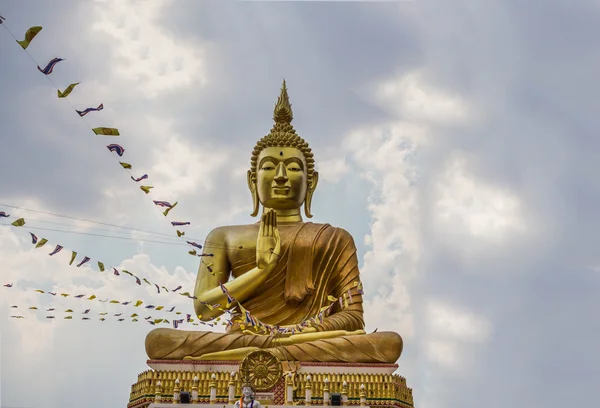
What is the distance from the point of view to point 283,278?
14.2 metres

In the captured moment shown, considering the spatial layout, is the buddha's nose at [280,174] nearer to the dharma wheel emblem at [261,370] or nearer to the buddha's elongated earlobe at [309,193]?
the buddha's elongated earlobe at [309,193]

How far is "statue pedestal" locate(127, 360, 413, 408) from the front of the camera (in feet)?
38.4

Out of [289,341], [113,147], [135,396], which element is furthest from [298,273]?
[113,147]

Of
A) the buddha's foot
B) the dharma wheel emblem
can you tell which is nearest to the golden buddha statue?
the buddha's foot

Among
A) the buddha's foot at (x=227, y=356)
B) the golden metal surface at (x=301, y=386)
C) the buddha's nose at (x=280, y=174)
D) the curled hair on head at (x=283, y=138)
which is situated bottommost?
the golden metal surface at (x=301, y=386)

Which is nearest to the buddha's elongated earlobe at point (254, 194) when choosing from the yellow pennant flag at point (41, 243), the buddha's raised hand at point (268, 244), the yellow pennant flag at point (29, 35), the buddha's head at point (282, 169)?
the buddha's head at point (282, 169)

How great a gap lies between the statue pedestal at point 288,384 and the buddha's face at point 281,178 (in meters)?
3.71

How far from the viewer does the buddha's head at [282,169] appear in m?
15.1

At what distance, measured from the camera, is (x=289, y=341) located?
12.8 m

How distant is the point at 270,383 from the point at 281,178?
14.0 feet

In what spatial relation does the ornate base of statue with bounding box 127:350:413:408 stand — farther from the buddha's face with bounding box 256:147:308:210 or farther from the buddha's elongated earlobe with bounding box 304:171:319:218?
the buddha's elongated earlobe with bounding box 304:171:319:218

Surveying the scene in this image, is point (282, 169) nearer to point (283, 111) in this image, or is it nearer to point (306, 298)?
point (283, 111)

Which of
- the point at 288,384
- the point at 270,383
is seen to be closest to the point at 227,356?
the point at 270,383

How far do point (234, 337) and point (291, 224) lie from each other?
10.0ft
